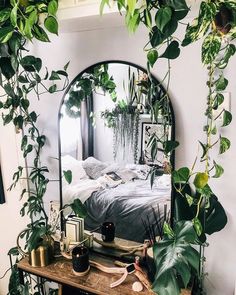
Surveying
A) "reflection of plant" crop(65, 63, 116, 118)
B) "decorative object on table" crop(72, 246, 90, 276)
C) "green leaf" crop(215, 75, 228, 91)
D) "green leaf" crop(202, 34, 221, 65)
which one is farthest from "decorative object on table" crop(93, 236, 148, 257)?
"green leaf" crop(202, 34, 221, 65)

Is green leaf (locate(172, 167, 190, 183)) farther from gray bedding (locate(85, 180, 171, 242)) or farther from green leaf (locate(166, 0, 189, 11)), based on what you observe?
green leaf (locate(166, 0, 189, 11))

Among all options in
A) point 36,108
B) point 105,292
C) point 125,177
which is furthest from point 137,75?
point 105,292

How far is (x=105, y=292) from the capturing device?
132 cm

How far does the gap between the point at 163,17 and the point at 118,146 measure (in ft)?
2.60

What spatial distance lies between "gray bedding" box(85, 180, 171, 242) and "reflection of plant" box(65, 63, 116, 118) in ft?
1.58

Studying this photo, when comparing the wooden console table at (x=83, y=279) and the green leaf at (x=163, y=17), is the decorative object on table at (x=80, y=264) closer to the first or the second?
the wooden console table at (x=83, y=279)

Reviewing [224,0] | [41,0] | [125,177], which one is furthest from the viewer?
[125,177]

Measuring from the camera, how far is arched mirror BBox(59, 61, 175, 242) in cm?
143

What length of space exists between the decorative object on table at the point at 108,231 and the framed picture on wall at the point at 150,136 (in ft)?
1.42

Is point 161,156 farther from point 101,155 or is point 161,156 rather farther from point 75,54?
point 75,54

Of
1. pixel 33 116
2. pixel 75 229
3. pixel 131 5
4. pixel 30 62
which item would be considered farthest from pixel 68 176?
pixel 131 5

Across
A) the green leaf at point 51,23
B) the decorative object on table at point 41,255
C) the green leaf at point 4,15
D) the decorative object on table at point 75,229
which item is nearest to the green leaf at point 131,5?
the green leaf at point 51,23

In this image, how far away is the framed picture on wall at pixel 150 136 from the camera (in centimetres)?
140

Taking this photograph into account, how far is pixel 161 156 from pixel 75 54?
29.3 inches
